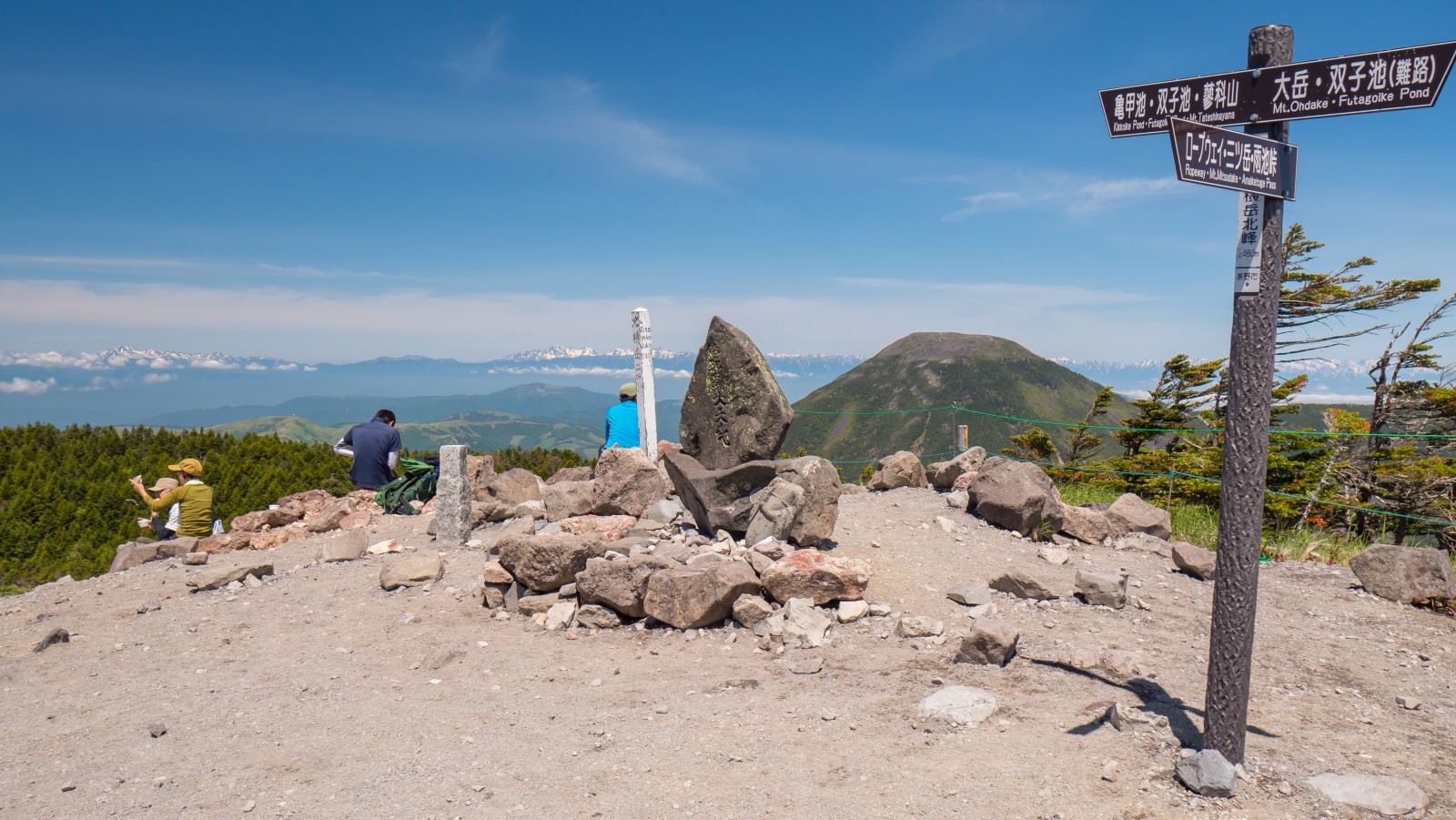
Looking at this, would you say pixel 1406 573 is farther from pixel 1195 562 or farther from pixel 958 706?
pixel 958 706

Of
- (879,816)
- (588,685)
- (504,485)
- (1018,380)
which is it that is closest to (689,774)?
(879,816)

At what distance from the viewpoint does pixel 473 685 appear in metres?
5.91

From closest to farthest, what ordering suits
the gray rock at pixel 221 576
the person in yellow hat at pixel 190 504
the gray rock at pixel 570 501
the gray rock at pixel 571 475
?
1. the gray rock at pixel 221 576
2. the gray rock at pixel 570 501
3. the person in yellow hat at pixel 190 504
4. the gray rock at pixel 571 475

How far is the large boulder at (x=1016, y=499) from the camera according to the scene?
365 inches

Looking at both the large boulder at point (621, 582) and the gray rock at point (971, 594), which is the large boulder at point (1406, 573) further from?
the large boulder at point (621, 582)

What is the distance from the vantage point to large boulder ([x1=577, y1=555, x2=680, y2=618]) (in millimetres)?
6875

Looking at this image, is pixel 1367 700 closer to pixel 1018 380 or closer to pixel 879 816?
pixel 879 816

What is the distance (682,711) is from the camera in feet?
17.2

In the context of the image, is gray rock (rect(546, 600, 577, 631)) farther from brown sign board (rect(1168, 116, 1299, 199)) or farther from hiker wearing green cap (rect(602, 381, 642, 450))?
brown sign board (rect(1168, 116, 1299, 199))

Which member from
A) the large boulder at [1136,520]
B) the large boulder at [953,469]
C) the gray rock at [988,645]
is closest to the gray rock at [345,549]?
the gray rock at [988,645]

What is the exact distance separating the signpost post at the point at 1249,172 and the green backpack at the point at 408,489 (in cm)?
1095

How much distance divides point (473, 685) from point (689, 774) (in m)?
2.29

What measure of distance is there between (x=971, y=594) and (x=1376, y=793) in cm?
329

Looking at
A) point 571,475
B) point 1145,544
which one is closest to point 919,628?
point 1145,544
